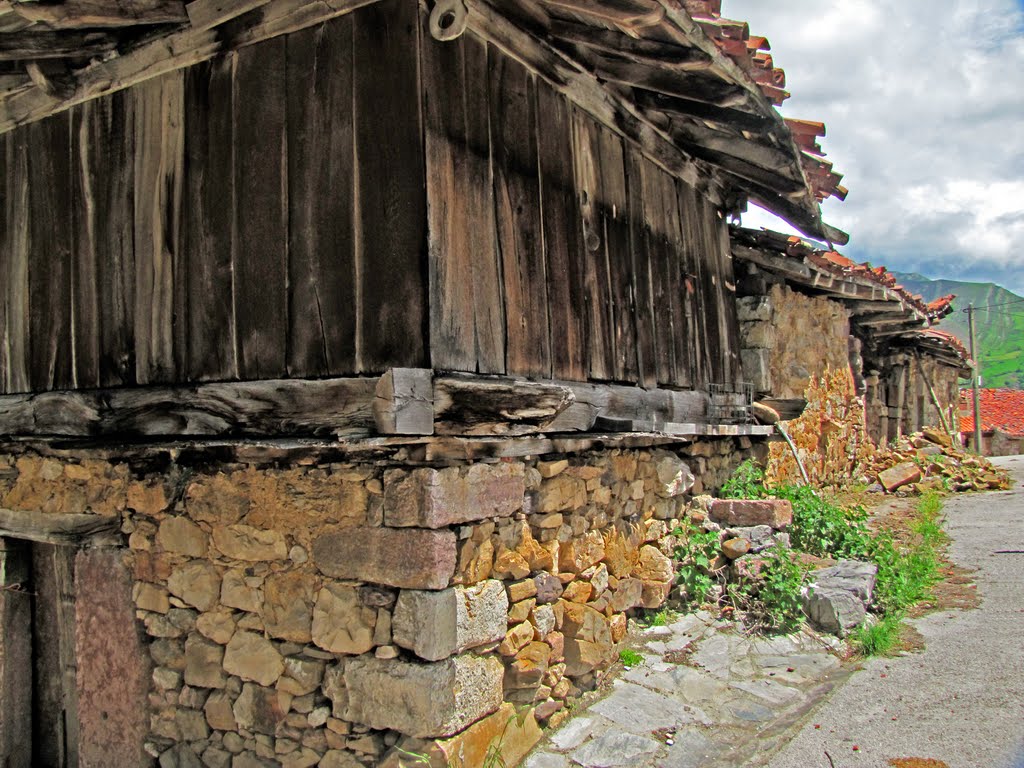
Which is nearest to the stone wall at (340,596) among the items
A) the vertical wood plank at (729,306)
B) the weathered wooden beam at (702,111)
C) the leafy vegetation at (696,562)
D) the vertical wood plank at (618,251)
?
the vertical wood plank at (618,251)

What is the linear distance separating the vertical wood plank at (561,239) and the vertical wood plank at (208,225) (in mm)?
1472

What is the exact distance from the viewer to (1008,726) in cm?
334

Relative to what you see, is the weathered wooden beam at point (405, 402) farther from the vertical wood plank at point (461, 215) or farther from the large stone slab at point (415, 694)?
the large stone slab at point (415, 694)

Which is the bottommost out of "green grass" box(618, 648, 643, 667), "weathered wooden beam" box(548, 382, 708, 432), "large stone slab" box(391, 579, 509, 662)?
"green grass" box(618, 648, 643, 667)

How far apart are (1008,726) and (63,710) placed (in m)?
4.73

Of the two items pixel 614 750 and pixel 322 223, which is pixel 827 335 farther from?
pixel 322 223

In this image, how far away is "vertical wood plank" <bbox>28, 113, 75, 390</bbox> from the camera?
3.90m

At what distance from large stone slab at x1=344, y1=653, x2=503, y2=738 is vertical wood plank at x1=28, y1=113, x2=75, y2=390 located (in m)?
2.30

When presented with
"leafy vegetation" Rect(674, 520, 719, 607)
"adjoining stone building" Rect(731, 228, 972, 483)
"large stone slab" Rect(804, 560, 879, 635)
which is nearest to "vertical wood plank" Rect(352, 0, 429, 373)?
"leafy vegetation" Rect(674, 520, 719, 607)

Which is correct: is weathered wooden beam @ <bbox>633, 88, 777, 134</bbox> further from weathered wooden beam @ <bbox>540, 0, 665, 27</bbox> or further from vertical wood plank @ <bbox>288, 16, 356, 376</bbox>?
vertical wood plank @ <bbox>288, 16, 356, 376</bbox>

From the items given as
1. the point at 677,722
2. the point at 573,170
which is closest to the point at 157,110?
the point at 573,170

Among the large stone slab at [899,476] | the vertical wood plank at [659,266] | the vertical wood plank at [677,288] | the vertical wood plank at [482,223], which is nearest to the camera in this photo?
the vertical wood plank at [482,223]

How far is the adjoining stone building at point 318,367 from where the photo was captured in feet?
9.53

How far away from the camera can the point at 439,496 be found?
2.81m
